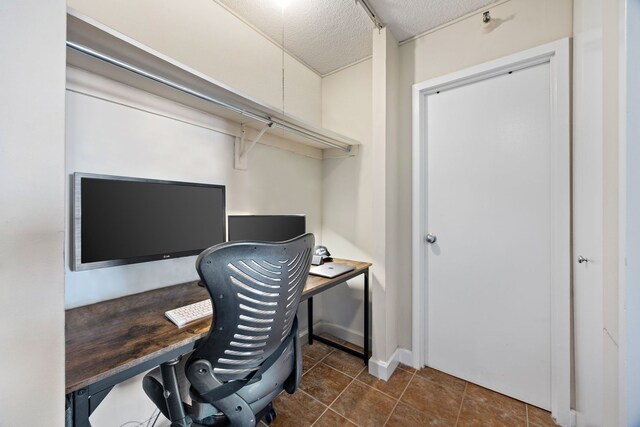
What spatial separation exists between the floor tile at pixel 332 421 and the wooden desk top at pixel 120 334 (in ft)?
3.32

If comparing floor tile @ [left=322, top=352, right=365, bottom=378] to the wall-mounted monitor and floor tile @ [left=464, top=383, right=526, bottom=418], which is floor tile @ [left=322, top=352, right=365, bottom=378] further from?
the wall-mounted monitor

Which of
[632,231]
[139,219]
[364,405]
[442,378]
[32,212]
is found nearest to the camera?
[32,212]

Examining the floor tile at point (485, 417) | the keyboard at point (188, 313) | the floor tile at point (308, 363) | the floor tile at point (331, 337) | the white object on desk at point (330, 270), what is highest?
the white object on desk at point (330, 270)

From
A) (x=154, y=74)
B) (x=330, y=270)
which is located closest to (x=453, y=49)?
(x=330, y=270)

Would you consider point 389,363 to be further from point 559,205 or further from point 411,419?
point 559,205

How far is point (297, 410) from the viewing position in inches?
61.3

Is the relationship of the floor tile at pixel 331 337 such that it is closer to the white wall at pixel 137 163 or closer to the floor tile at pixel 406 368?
the floor tile at pixel 406 368

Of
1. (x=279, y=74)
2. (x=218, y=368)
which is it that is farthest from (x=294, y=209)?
(x=218, y=368)

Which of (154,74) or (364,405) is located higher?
(154,74)

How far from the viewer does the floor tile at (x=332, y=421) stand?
1.45 meters

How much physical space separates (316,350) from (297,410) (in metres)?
0.66

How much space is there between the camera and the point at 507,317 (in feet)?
5.55

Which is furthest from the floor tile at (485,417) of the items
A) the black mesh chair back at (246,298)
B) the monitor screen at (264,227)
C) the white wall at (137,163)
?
the white wall at (137,163)

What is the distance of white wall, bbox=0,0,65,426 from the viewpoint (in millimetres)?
461
